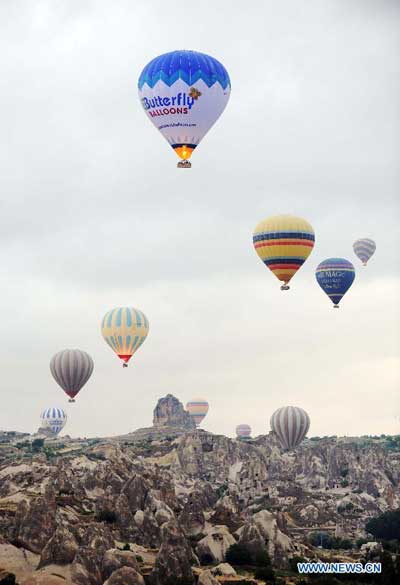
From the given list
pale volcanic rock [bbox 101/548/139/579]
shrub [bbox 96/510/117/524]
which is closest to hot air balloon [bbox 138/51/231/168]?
shrub [bbox 96/510/117/524]

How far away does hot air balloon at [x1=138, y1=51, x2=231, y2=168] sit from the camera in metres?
110

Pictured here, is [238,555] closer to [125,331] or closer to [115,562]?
[115,562]

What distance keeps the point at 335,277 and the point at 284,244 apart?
4459cm

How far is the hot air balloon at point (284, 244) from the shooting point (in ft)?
473

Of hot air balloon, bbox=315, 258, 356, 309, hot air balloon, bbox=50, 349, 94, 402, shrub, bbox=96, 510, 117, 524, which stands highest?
hot air balloon, bbox=315, 258, 356, 309

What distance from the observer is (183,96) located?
109812mm

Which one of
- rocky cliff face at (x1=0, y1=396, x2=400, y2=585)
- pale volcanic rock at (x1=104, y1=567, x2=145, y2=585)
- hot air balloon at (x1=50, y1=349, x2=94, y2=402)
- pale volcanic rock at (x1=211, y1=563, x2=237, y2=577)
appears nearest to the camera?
pale volcanic rock at (x1=104, y1=567, x2=145, y2=585)

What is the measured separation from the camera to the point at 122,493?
385 feet

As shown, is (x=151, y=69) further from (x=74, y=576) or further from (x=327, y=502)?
(x=327, y=502)

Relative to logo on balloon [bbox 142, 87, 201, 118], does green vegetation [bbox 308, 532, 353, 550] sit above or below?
below

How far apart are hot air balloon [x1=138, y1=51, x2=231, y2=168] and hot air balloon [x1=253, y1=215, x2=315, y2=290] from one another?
117 feet

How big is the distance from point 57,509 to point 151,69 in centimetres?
4510

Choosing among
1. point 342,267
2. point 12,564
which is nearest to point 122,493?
point 12,564

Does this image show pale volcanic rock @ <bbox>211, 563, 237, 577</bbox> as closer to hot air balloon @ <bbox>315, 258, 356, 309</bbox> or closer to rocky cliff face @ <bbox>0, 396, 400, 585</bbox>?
rocky cliff face @ <bbox>0, 396, 400, 585</bbox>
